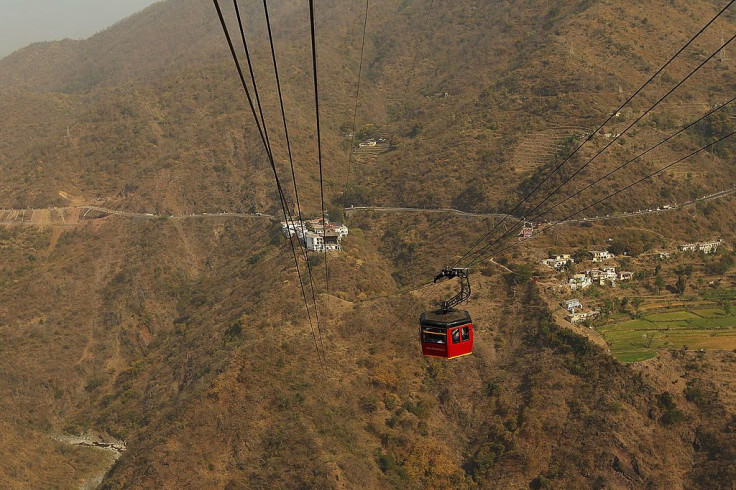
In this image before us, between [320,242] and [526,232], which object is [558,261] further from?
[320,242]

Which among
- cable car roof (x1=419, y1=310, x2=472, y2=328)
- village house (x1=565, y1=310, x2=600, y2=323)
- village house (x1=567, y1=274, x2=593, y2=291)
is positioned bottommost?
cable car roof (x1=419, y1=310, x2=472, y2=328)

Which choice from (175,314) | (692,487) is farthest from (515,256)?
(175,314)

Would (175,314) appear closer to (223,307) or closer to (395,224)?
(223,307)

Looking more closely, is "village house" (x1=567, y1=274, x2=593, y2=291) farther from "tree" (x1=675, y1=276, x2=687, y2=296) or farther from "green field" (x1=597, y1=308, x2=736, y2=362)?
"tree" (x1=675, y1=276, x2=687, y2=296)

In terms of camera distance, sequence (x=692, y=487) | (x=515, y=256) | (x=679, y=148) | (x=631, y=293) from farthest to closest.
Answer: (x=679, y=148) → (x=515, y=256) → (x=631, y=293) → (x=692, y=487)

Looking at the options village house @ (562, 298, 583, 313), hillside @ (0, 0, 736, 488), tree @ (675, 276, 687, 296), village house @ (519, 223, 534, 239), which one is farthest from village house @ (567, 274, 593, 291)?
village house @ (519, 223, 534, 239)

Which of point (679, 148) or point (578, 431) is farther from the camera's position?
point (679, 148)
